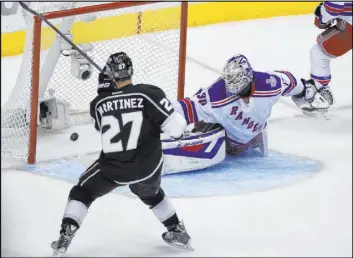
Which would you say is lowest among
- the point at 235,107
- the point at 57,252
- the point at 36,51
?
the point at 57,252

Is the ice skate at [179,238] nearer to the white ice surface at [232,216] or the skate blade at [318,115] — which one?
A: the white ice surface at [232,216]

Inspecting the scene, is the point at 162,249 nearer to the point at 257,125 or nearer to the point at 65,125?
the point at 257,125

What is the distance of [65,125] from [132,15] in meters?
0.52

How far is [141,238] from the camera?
364 centimetres

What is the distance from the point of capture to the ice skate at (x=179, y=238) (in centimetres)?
351

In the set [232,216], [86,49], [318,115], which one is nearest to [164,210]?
[232,216]

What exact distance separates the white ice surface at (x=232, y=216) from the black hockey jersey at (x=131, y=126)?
0.28 meters

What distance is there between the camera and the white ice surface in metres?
3.53

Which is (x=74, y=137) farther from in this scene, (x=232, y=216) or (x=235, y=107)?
(x=232, y=216)

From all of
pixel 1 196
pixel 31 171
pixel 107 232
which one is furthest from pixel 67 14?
pixel 1 196

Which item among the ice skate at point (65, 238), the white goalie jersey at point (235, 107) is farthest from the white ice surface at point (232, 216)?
the white goalie jersey at point (235, 107)

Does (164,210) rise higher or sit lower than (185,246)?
higher

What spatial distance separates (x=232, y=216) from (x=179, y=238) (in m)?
0.37

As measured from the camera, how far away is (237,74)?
3.99 m
